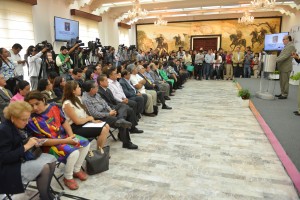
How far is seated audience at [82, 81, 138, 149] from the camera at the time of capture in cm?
311

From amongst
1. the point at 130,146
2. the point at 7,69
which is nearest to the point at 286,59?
the point at 130,146

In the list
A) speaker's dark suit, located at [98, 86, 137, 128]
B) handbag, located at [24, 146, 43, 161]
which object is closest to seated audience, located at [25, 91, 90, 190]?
handbag, located at [24, 146, 43, 161]

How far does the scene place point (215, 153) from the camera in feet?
10.2

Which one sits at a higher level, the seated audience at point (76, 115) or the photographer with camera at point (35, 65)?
the photographer with camera at point (35, 65)

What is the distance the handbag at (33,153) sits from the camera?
1894 mm

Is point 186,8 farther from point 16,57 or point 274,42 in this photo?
point 16,57

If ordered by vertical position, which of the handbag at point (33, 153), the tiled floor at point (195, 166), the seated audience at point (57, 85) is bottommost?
the tiled floor at point (195, 166)

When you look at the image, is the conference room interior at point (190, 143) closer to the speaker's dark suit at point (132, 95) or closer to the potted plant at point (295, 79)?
the speaker's dark suit at point (132, 95)

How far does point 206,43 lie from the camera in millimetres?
13609

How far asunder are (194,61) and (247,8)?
140 inches

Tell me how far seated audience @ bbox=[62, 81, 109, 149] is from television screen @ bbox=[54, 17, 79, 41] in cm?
545

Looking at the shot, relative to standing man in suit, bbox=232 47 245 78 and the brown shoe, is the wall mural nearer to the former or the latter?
standing man in suit, bbox=232 47 245 78

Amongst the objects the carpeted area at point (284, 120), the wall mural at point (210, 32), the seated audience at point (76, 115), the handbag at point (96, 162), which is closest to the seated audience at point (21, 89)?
the seated audience at point (76, 115)

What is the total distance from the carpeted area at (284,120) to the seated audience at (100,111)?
1.92 meters
